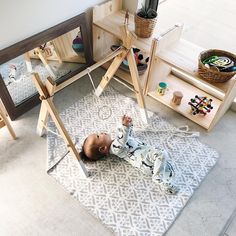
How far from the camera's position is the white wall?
4.47ft

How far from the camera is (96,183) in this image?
146 cm

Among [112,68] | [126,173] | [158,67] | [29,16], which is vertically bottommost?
[126,173]

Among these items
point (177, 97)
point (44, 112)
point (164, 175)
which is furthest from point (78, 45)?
point (164, 175)

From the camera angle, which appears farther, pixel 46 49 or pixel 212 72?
pixel 46 49

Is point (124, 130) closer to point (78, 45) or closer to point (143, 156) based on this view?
point (143, 156)

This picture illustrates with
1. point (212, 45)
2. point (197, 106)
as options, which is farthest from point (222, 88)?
point (212, 45)

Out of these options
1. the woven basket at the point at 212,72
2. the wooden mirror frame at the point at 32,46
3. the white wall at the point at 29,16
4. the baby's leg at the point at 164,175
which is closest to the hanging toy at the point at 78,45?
the wooden mirror frame at the point at 32,46

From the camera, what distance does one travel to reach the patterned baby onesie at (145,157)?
1398 millimetres

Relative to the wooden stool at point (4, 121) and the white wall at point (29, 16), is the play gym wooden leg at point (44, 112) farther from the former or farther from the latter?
the white wall at point (29, 16)

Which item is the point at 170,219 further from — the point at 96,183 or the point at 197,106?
the point at 197,106

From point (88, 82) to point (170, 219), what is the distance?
45.2 inches

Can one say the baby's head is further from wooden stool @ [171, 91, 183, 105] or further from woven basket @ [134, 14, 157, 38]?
woven basket @ [134, 14, 157, 38]

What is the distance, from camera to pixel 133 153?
148 centimetres

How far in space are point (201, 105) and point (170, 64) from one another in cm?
38
